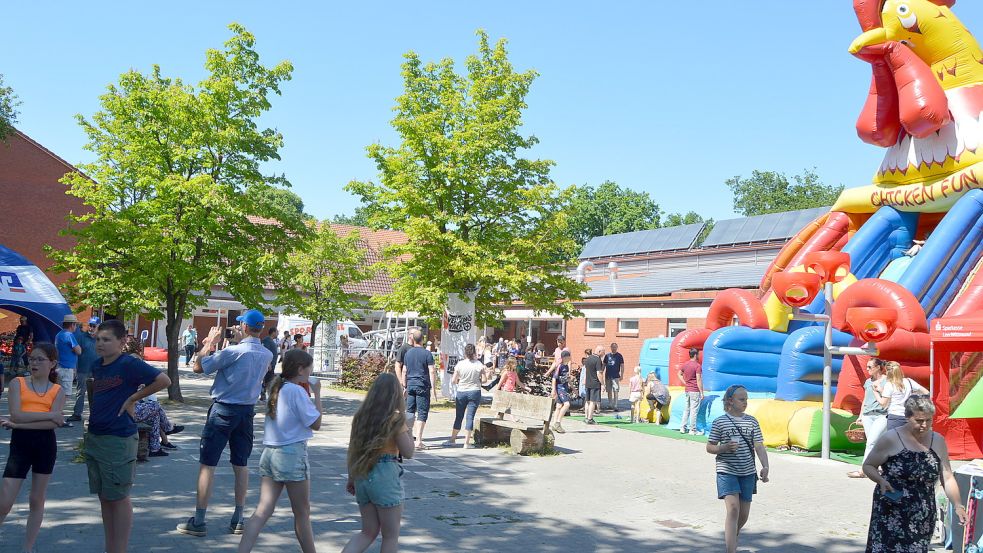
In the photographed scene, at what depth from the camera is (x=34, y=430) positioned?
19.3 ft

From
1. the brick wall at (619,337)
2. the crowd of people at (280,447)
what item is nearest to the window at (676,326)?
the brick wall at (619,337)

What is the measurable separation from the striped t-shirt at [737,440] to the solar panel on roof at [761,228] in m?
26.6

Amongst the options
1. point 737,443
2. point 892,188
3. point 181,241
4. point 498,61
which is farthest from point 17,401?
point 498,61

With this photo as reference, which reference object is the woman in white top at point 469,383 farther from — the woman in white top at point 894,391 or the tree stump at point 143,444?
the woman in white top at point 894,391

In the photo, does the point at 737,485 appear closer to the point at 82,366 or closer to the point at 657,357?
the point at 82,366

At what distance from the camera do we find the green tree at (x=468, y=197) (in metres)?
19.8

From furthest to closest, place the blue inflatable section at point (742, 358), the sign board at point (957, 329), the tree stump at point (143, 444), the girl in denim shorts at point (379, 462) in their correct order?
the blue inflatable section at point (742, 358)
the sign board at point (957, 329)
the tree stump at point (143, 444)
the girl in denim shorts at point (379, 462)

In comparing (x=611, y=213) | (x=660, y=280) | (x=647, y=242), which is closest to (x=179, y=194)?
(x=660, y=280)

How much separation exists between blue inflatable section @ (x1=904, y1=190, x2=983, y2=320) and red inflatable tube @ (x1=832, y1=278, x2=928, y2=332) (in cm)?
81

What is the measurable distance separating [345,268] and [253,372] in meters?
26.4

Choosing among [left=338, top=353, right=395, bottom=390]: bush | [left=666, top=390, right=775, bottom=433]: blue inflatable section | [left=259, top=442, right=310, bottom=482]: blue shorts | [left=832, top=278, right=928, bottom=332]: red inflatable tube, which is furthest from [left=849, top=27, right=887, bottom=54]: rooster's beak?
[left=259, top=442, right=310, bottom=482]: blue shorts

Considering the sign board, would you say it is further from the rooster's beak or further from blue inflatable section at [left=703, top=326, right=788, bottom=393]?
the rooster's beak

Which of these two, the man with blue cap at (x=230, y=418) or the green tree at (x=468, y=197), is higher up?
the green tree at (x=468, y=197)

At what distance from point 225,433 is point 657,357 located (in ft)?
45.3
